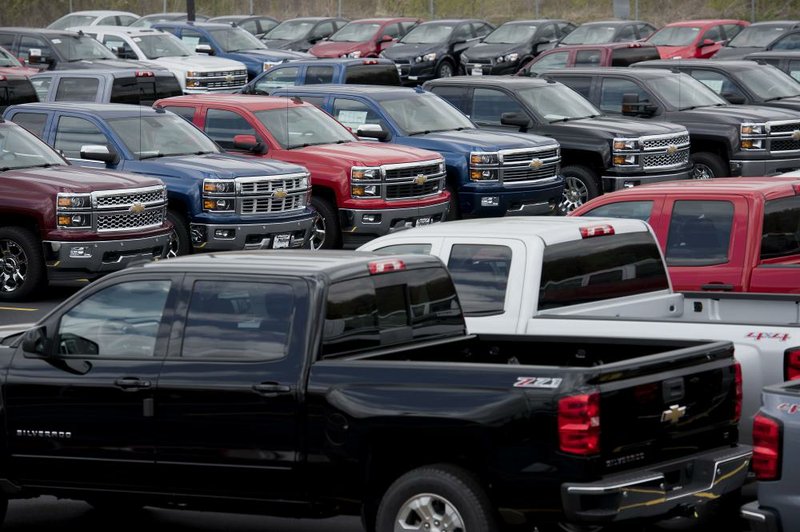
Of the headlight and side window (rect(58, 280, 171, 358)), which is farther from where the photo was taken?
the headlight

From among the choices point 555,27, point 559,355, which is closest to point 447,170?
point 559,355

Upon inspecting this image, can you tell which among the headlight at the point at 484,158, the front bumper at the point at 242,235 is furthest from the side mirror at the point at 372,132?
the front bumper at the point at 242,235

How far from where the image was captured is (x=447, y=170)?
70.1 feet

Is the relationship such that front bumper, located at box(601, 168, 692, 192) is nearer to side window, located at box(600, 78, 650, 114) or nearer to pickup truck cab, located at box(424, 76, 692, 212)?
pickup truck cab, located at box(424, 76, 692, 212)

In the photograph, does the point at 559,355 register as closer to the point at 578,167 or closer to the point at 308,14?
the point at 578,167

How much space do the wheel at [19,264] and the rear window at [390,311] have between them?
29.2ft

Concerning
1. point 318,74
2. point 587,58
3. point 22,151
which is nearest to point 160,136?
point 22,151

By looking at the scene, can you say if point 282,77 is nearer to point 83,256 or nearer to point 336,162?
point 336,162

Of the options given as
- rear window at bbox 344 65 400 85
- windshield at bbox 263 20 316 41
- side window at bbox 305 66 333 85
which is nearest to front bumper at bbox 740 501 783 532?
rear window at bbox 344 65 400 85

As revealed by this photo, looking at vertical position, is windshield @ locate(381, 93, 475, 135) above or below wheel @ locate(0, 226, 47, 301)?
above

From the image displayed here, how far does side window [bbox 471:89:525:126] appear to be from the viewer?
23.6 m

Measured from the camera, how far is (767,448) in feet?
22.8

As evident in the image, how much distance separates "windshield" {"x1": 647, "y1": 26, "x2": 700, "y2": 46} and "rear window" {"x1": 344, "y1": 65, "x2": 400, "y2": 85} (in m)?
10.7

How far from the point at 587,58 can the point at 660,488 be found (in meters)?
24.4
